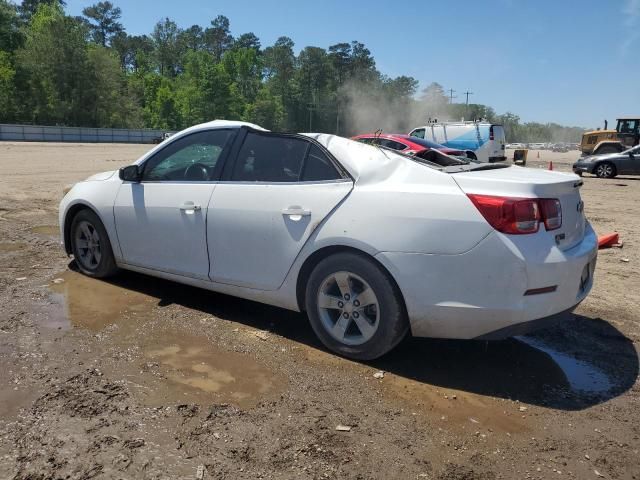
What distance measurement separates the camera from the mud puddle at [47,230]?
716 centimetres

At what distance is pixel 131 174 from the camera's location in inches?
182

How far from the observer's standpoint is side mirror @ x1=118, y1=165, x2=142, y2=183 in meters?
4.60

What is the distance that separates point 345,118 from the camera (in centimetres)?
11225

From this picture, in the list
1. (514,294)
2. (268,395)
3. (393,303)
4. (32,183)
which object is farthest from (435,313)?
(32,183)

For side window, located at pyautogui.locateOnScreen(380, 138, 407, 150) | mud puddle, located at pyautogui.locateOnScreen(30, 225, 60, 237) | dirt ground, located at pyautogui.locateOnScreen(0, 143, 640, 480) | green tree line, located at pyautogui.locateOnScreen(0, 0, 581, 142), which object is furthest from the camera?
green tree line, located at pyautogui.locateOnScreen(0, 0, 581, 142)

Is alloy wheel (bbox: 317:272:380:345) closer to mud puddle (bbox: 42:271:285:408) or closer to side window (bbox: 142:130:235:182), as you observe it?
mud puddle (bbox: 42:271:285:408)

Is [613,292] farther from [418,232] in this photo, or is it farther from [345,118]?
[345,118]

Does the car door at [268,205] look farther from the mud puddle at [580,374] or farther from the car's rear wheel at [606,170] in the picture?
the car's rear wheel at [606,170]

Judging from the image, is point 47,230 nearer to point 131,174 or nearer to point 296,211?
point 131,174

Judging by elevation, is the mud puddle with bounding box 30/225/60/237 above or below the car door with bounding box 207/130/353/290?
below

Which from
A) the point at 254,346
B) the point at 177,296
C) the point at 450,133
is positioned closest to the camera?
the point at 254,346

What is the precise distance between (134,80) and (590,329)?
335 ft

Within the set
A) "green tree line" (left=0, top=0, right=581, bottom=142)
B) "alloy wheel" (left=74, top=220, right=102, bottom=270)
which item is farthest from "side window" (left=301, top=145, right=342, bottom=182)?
"green tree line" (left=0, top=0, right=581, bottom=142)

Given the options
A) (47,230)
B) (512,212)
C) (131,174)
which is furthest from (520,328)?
(47,230)
